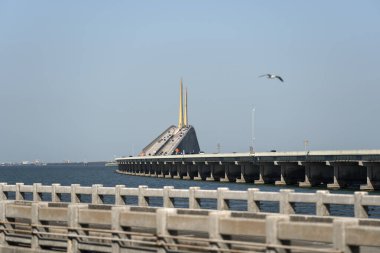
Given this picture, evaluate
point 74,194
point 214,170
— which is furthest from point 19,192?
point 214,170

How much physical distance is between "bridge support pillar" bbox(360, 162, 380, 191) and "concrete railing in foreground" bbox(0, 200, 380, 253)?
6110cm

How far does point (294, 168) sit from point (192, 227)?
86.9 m

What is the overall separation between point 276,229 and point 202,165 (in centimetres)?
12444

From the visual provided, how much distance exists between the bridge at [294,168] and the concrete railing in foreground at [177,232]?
6229 cm

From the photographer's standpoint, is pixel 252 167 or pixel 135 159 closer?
pixel 252 167

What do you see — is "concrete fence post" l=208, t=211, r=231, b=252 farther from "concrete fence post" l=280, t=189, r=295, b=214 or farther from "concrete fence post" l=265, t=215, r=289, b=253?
"concrete fence post" l=280, t=189, r=295, b=214

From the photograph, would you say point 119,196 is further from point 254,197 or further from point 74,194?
Answer: point 254,197

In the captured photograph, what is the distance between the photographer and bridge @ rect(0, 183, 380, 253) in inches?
523

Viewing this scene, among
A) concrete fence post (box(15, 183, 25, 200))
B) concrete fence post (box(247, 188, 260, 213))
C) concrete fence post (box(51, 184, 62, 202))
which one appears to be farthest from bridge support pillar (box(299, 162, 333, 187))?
concrete fence post (box(247, 188, 260, 213))

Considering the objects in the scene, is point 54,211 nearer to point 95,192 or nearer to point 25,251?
point 25,251

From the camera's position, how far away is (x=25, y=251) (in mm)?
19672

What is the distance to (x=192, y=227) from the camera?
15320mm

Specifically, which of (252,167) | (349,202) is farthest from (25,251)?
(252,167)

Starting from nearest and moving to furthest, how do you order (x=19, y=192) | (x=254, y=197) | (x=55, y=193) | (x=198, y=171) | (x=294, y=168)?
1. (x=254, y=197)
2. (x=55, y=193)
3. (x=19, y=192)
4. (x=294, y=168)
5. (x=198, y=171)
